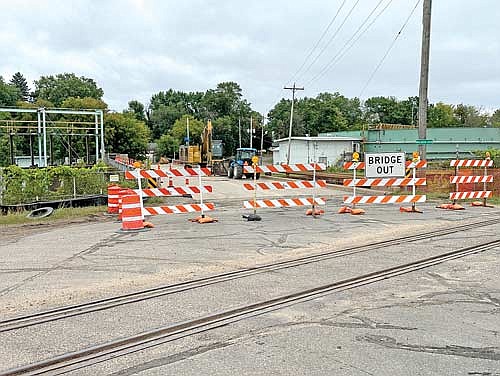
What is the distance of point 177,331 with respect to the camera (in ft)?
18.3

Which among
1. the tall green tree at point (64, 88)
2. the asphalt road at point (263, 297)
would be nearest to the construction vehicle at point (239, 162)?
the asphalt road at point (263, 297)

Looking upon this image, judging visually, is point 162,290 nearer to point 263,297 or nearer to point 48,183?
point 263,297

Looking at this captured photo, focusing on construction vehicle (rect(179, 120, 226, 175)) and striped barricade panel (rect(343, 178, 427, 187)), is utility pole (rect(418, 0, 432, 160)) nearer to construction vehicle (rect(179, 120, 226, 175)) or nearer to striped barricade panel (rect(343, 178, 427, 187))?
striped barricade panel (rect(343, 178, 427, 187))

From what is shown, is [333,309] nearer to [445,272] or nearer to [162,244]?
[445,272]

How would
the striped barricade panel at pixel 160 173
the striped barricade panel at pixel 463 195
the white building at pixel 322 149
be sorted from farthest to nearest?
the white building at pixel 322 149
the striped barricade panel at pixel 463 195
the striped barricade panel at pixel 160 173

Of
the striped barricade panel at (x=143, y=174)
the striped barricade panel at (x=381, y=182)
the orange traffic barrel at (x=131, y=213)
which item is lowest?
the orange traffic barrel at (x=131, y=213)

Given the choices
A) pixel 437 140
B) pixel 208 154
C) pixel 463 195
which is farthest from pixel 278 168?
pixel 437 140

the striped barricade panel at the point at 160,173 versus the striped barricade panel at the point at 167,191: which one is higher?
the striped barricade panel at the point at 160,173

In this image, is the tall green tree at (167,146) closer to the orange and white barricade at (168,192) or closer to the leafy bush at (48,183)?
the leafy bush at (48,183)

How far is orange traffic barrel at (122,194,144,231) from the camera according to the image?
13.6 meters

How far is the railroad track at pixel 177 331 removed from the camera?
4.71 metres

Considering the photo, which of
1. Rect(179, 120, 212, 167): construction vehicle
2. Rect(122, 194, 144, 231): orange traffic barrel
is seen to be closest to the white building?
Rect(179, 120, 212, 167): construction vehicle

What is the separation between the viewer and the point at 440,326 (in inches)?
223

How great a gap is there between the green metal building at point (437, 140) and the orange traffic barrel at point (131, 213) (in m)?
57.6
